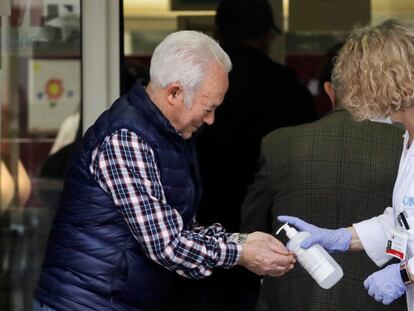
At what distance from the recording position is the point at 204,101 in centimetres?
379

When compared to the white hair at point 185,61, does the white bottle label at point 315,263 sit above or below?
below

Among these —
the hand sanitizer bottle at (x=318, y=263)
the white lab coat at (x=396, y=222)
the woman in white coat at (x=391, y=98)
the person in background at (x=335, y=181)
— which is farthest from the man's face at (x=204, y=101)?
the person in background at (x=335, y=181)

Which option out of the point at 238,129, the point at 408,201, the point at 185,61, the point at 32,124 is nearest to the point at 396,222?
the point at 408,201

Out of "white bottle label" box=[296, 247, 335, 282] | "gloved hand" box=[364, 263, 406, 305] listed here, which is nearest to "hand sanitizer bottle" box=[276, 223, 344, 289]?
"white bottle label" box=[296, 247, 335, 282]

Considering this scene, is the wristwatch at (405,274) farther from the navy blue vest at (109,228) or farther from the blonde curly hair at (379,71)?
the navy blue vest at (109,228)

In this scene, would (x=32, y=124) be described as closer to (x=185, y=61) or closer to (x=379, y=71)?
(x=185, y=61)

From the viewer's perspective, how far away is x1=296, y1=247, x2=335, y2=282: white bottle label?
367 centimetres

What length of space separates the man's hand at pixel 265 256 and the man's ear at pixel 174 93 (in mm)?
487

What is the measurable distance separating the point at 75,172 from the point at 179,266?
429 millimetres

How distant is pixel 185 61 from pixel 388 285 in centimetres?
89

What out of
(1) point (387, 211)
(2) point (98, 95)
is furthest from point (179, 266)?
(2) point (98, 95)

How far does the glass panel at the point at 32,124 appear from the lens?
5.43 metres

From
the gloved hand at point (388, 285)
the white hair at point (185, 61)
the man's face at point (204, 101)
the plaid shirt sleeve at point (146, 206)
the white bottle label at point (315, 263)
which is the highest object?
the white hair at point (185, 61)

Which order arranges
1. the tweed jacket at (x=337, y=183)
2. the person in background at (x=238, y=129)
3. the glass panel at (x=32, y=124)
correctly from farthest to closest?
the glass panel at (x=32, y=124) → the person in background at (x=238, y=129) → the tweed jacket at (x=337, y=183)
